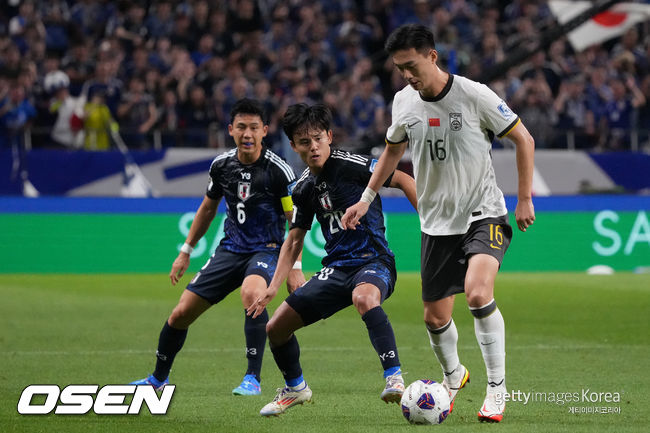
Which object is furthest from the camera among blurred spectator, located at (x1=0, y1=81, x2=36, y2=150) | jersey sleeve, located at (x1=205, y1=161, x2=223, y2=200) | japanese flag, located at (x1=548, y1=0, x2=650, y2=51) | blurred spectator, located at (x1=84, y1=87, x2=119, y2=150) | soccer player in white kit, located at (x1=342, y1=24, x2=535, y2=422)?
japanese flag, located at (x1=548, y1=0, x2=650, y2=51)

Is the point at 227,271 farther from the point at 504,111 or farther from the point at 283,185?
the point at 504,111

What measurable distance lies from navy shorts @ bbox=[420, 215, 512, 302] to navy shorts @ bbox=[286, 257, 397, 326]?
0.29 metres

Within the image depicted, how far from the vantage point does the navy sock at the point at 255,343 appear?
8.07 m

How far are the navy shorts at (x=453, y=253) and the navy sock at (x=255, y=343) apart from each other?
1.67 m

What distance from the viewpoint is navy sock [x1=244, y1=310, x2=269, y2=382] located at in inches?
318

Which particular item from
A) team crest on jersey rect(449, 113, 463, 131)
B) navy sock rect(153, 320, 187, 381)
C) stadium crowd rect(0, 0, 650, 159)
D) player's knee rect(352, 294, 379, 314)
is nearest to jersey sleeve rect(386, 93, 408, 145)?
team crest on jersey rect(449, 113, 463, 131)

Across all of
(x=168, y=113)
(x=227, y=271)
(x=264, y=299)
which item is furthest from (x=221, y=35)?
(x=264, y=299)

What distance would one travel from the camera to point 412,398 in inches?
253

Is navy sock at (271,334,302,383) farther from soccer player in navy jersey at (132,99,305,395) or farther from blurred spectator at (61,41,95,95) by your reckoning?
blurred spectator at (61,41,95,95)

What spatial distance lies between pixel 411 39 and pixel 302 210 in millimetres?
1431

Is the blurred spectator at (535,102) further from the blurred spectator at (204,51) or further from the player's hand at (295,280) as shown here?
the player's hand at (295,280)

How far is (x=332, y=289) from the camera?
693 cm

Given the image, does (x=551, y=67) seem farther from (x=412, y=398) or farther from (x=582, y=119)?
(x=412, y=398)

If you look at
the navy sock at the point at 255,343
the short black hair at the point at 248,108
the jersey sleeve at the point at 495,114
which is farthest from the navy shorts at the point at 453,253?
the short black hair at the point at 248,108
